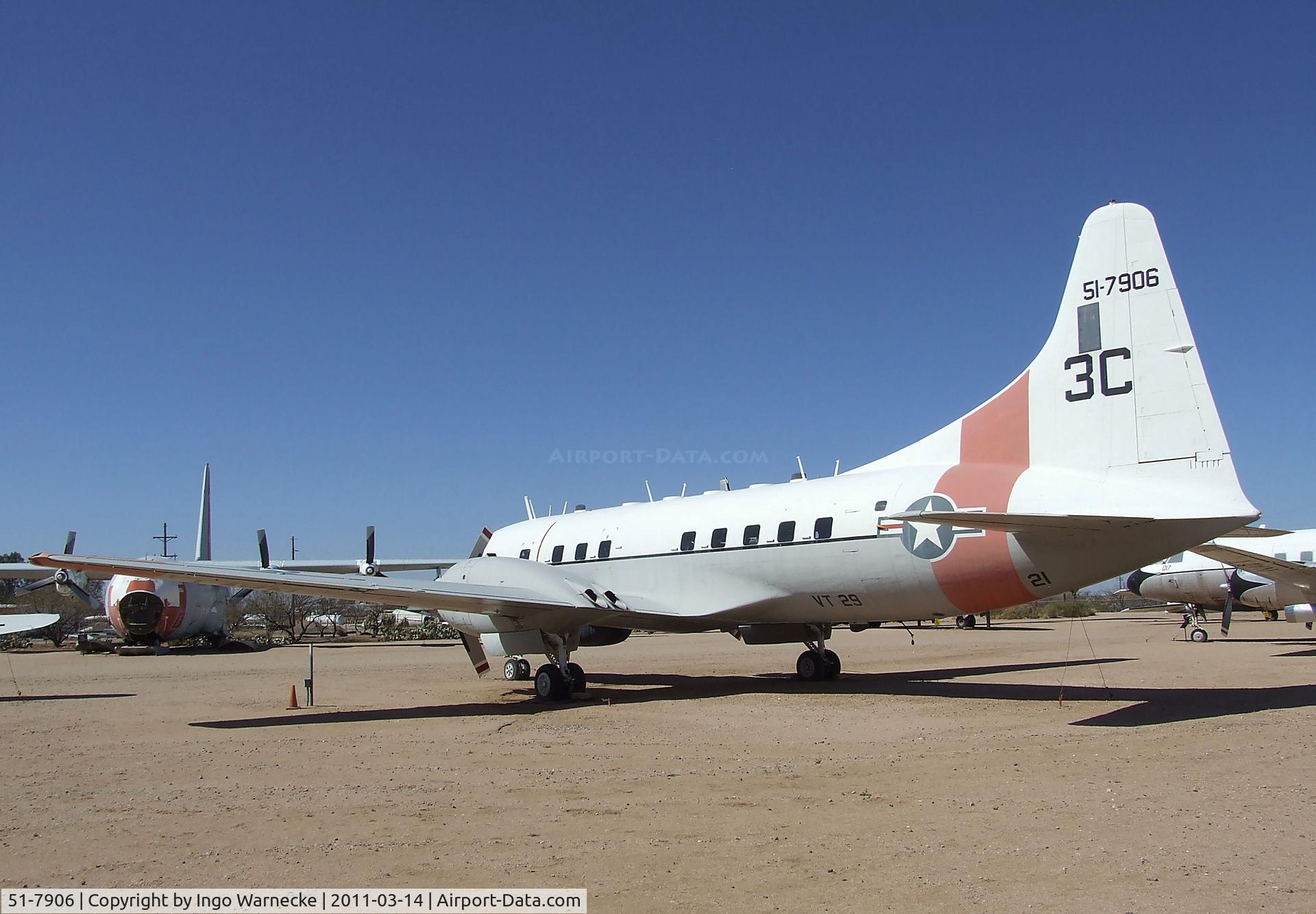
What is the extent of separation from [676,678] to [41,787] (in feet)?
44.0

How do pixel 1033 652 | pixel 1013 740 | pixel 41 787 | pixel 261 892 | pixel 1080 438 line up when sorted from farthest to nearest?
pixel 1033 652 → pixel 1080 438 → pixel 1013 740 → pixel 41 787 → pixel 261 892

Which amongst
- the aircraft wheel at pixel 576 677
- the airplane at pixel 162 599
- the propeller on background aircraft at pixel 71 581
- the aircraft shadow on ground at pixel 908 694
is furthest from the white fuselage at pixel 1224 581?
the propeller on background aircraft at pixel 71 581

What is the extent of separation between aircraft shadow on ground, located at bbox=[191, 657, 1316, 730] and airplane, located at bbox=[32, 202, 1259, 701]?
3.23ft

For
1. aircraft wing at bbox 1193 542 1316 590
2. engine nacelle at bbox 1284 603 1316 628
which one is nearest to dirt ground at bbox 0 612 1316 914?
aircraft wing at bbox 1193 542 1316 590

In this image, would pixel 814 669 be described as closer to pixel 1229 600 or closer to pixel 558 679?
pixel 558 679

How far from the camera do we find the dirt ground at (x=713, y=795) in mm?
5695

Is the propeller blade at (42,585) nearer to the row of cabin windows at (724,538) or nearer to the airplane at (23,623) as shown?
the airplane at (23,623)

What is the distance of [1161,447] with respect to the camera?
11906 mm

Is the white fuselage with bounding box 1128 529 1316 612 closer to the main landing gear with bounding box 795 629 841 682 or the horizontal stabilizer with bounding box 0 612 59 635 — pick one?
the main landing gear with bounding box 795 629 841 682

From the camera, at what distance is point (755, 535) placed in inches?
641

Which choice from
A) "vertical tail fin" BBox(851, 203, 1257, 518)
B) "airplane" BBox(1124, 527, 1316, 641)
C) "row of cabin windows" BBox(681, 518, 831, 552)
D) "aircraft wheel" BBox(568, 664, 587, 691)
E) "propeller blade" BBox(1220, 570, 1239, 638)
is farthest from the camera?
"propeller blade" BBox(1220, 570, 1239, 638)

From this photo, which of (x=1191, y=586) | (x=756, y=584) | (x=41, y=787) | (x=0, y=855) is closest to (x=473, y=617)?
(x=756, y=584)

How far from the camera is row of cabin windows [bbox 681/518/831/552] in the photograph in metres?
15.2

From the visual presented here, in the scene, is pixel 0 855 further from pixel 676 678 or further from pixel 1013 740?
pixel 676 678
